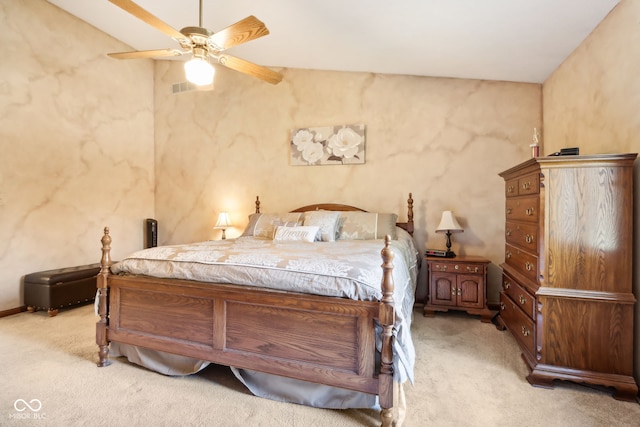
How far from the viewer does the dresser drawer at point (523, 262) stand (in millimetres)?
2207

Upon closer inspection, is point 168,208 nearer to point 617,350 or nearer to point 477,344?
point 477,344

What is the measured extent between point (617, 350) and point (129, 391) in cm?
302

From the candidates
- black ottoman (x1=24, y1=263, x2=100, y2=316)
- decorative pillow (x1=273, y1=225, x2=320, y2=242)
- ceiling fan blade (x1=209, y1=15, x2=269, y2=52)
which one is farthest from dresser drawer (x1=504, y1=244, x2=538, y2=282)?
black ottoman (x1=24, y1=263, x2=100, y2=316)

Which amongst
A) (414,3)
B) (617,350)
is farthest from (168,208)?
(617,350)

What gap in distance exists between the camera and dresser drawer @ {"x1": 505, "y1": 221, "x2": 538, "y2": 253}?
2215 millimetres

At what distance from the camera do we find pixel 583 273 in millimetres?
2029

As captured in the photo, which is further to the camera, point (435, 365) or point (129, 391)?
point (435, 365)

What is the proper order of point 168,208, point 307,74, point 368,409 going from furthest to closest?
1. point 168,208
2. point 307,74
3. point 368,409

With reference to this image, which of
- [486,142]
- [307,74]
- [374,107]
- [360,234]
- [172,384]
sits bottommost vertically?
[172,384]

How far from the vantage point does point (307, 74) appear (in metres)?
4.33

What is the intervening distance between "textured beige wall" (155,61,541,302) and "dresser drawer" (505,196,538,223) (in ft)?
3.20

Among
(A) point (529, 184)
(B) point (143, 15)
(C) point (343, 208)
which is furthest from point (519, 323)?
(B) point (143, 15)

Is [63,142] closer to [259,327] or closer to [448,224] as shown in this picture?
[259,327]

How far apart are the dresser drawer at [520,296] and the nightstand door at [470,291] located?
317 mm
